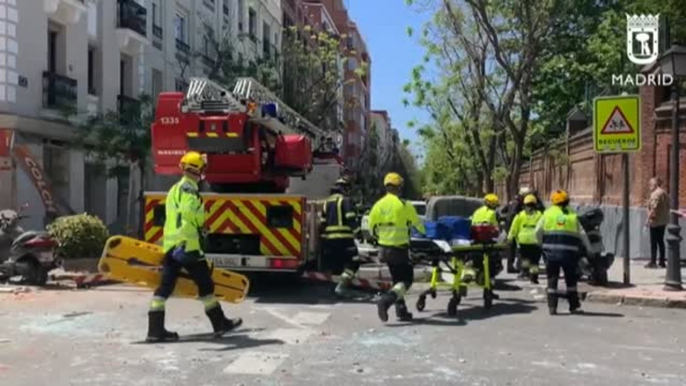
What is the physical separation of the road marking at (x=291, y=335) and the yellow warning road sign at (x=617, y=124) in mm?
6796

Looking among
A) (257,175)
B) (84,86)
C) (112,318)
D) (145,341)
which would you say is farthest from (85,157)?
(145,341)

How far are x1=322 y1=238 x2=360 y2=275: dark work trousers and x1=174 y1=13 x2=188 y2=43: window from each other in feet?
71.1

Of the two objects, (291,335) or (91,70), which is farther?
(91,70)

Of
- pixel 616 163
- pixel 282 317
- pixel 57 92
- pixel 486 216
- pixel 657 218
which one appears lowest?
pixel 282 317

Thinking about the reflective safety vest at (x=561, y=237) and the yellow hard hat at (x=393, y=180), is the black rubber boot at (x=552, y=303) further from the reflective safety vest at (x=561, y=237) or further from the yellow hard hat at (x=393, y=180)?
the yellow hard hat at (x=393, y=180)

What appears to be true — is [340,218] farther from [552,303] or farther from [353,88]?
[353,88]

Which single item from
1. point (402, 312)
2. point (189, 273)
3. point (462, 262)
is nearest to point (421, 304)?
point (462, 262)

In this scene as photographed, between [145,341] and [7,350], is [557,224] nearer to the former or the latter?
[145,341]

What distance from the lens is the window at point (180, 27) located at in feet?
111

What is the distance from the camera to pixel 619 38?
99.7ft

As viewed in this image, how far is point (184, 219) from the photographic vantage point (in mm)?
9406

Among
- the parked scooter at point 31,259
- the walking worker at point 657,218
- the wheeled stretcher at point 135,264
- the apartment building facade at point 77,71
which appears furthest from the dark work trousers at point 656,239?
the apartment building facade at point 77,71

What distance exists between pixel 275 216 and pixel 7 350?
17.2ft

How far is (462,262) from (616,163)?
40.9 feet
